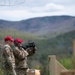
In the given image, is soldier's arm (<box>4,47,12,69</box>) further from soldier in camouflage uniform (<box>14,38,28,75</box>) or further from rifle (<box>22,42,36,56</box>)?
rifle (<box>22,42,36,56</box>)

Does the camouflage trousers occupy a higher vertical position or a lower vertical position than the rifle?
lower

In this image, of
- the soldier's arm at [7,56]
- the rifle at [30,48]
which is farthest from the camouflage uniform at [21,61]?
the soldier's arm at [7,56]

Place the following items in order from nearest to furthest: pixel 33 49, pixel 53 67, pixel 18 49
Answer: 1. pixel 18 49
2. pixel 33 49
3. pixel 53 67

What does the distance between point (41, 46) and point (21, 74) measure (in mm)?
145452

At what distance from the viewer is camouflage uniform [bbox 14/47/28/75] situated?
11664 millimetres

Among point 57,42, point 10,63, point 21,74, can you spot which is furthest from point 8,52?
point 57,42

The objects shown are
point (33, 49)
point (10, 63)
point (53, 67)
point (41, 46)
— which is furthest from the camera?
point (41, 46)

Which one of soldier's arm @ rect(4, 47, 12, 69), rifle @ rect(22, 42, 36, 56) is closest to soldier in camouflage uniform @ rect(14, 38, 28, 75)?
rifle @ rect(22, 42, 36, 56)

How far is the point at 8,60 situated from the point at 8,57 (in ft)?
0.22

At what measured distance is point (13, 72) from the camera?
35.9ft

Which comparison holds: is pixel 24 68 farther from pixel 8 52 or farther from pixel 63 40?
pixel 63 40

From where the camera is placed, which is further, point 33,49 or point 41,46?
point 41,46

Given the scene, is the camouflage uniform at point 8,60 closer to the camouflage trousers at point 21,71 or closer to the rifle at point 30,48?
the camouflage trousers at point 21,71

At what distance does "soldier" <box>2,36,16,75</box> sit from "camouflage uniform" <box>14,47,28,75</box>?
0.55 metres
